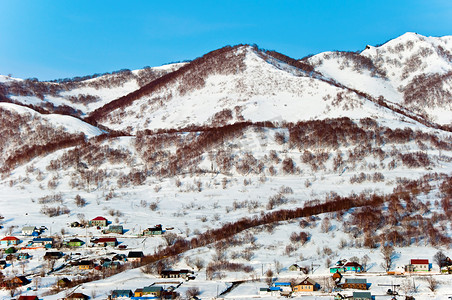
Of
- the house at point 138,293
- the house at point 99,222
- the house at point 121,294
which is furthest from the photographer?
the house at point 99,222

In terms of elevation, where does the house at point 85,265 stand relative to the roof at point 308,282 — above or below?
above

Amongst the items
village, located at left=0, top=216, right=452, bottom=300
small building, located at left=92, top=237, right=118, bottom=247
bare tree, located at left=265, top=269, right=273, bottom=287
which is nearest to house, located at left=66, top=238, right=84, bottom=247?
village, located at left=0, top=216, right=452, bottom=300

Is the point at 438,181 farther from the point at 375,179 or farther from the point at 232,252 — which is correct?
the point at 232,252

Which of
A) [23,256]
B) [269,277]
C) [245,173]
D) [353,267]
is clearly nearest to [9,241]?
[23,256]

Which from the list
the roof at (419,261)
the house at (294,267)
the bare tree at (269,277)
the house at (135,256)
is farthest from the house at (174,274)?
the roof at (419,261)

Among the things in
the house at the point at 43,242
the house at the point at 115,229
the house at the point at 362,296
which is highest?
the house at the point at 115,229

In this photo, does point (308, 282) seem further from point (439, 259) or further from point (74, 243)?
point (74, 243)

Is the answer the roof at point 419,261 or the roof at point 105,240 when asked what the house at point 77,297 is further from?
the roof at point 419,261

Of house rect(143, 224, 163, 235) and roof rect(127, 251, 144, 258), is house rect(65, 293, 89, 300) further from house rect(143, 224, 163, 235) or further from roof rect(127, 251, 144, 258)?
house rect(143, 224, 163, 235)
